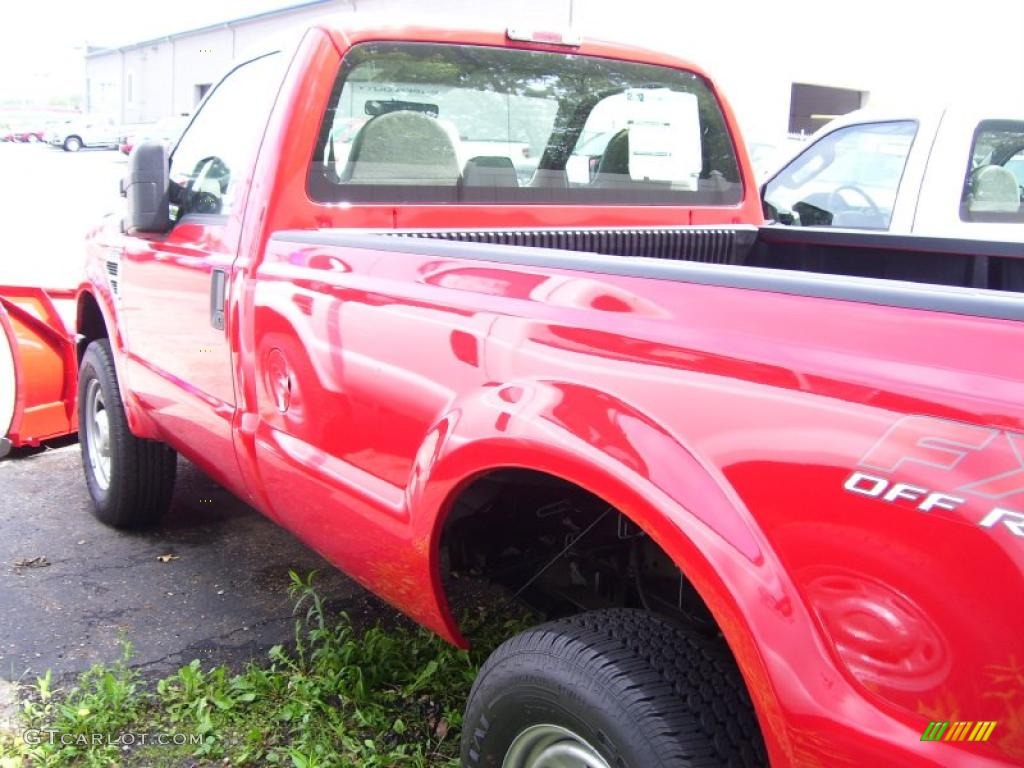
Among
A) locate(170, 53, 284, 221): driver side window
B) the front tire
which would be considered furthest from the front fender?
locate(170, 53, 284, 221): driver side window

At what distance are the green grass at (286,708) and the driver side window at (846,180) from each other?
3461mm

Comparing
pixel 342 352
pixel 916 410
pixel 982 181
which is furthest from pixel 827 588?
pixel 982 181

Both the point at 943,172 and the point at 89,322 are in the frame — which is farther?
the point at 943,172

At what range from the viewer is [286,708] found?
2863 millimetres

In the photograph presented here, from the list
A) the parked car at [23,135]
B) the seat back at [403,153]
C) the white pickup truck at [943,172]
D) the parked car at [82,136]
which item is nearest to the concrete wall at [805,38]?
the white pickup truck at [943,172]

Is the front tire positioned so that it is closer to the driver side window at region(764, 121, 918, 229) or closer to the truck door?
the truck door

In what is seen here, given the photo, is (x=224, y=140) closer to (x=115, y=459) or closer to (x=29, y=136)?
(x=115, y=459)

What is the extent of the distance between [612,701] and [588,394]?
0.52 m

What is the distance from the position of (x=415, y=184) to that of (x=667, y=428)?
1753mm

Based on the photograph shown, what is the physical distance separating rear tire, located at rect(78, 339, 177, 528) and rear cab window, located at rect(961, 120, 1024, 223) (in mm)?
3921

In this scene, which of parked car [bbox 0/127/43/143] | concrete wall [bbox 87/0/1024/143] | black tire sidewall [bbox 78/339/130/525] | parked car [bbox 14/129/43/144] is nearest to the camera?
black tire sidewall [bbox 78/339/130/525]

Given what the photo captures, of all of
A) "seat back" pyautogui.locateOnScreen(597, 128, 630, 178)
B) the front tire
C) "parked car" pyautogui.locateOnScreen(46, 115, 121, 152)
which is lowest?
the front tire

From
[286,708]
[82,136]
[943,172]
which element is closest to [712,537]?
[286,708]

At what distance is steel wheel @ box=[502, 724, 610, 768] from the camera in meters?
1.82
